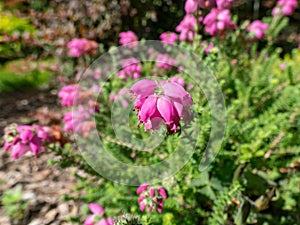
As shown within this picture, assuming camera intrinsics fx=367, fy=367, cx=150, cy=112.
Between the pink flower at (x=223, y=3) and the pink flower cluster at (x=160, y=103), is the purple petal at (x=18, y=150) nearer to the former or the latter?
the pink flower cluster at (x=160, y=103)

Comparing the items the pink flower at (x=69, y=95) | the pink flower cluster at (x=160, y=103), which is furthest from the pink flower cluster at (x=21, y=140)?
the pink flower cluster at (x=160, y=103)

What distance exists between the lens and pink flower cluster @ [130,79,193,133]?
737 millimetres

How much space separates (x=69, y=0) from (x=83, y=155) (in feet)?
8.63

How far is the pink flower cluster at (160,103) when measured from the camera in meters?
0.74

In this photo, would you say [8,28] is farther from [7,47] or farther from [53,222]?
[53,222]

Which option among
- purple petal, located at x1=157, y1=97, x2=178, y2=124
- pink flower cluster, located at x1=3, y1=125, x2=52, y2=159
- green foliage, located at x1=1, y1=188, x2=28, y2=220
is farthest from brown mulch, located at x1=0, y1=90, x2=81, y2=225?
purple petal, located at x1=157, y1=97, x2=178, y2=124

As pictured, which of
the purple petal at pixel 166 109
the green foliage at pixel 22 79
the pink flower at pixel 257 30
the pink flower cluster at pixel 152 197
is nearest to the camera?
the purple petal at pixel 166 109

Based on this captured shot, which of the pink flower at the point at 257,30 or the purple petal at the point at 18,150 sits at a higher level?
the pink flower at the point at 257,30

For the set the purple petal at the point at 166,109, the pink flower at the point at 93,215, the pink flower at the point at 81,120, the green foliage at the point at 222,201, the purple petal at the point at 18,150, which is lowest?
the green foliage at the point at 222,201

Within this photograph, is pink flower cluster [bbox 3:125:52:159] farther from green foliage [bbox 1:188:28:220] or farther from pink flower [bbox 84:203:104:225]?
green foliage [bbox 1:188:28:220]

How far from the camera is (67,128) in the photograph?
1.76 meters

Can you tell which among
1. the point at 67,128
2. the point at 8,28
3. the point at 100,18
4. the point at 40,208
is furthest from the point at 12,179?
the point at 8,28

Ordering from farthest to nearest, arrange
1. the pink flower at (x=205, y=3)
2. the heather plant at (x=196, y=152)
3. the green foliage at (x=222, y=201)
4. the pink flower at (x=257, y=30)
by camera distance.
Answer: the pink flower at (x=257, y=30) → the pink flower at (x=205, y=3) → the heather plant at (x=196, y=152) → the green foliage at (x=222, y=201)

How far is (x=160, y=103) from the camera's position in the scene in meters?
0.74
